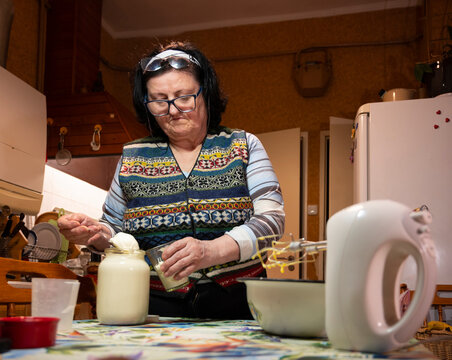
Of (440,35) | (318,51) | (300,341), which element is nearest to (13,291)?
(300,341)

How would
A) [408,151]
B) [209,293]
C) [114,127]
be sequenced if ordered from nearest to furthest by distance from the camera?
[209,293], [408,151], [114,127]

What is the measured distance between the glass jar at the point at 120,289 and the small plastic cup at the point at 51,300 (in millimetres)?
122

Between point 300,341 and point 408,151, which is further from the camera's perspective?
point 408,151

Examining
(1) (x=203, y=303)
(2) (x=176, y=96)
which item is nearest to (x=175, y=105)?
(2) (x=176, y=96)

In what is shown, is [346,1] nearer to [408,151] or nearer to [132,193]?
[408,151]

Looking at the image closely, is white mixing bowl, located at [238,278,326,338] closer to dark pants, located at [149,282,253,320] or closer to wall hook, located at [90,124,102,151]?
dark pants, located at [149,282,253,320]

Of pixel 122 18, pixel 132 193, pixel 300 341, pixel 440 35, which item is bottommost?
pixel 300 341

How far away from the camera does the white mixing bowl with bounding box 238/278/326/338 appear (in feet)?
2.31

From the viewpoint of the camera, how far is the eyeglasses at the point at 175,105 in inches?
49.9

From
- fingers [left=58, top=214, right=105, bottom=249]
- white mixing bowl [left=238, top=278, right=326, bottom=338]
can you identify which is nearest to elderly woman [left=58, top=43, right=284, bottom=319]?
fingers [left=58, top=214, right=105, bottom=249]

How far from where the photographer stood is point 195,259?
90 cm

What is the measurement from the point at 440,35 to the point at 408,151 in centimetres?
108

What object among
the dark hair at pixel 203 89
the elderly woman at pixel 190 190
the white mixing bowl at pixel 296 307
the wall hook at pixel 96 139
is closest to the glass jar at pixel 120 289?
the elderly woman at pixel 190 190

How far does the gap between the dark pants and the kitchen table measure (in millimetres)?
306
